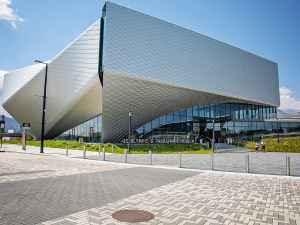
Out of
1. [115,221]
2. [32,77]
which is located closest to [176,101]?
[32,77]

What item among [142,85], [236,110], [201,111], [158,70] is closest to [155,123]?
[201,111]

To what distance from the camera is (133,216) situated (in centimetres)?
372

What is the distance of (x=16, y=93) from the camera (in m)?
30.9

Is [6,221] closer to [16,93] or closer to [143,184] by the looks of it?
[143,184]

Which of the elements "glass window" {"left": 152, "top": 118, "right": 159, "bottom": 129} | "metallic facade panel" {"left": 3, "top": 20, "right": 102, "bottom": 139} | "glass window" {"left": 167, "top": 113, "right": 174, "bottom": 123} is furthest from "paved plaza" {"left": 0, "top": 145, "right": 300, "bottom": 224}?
"glass window" {"left": 167, "top": 113, "right": 174, "bottom": 123}

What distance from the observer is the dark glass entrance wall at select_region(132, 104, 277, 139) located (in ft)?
109

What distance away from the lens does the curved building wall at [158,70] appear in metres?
23.2

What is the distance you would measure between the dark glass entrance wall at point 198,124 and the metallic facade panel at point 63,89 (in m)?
9.24

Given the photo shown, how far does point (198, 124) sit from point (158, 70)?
15.2 meters

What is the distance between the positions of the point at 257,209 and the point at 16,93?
3464 cm

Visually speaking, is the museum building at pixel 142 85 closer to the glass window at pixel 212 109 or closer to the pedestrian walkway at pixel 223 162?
the glass window at pixel 212 109

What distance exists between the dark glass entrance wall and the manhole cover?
27.7m

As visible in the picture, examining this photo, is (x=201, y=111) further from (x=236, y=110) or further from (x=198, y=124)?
(x=236, y=110)

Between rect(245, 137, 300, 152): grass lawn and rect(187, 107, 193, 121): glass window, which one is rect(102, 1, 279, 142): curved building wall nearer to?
rect(187, 107, 193, 121): glass window
